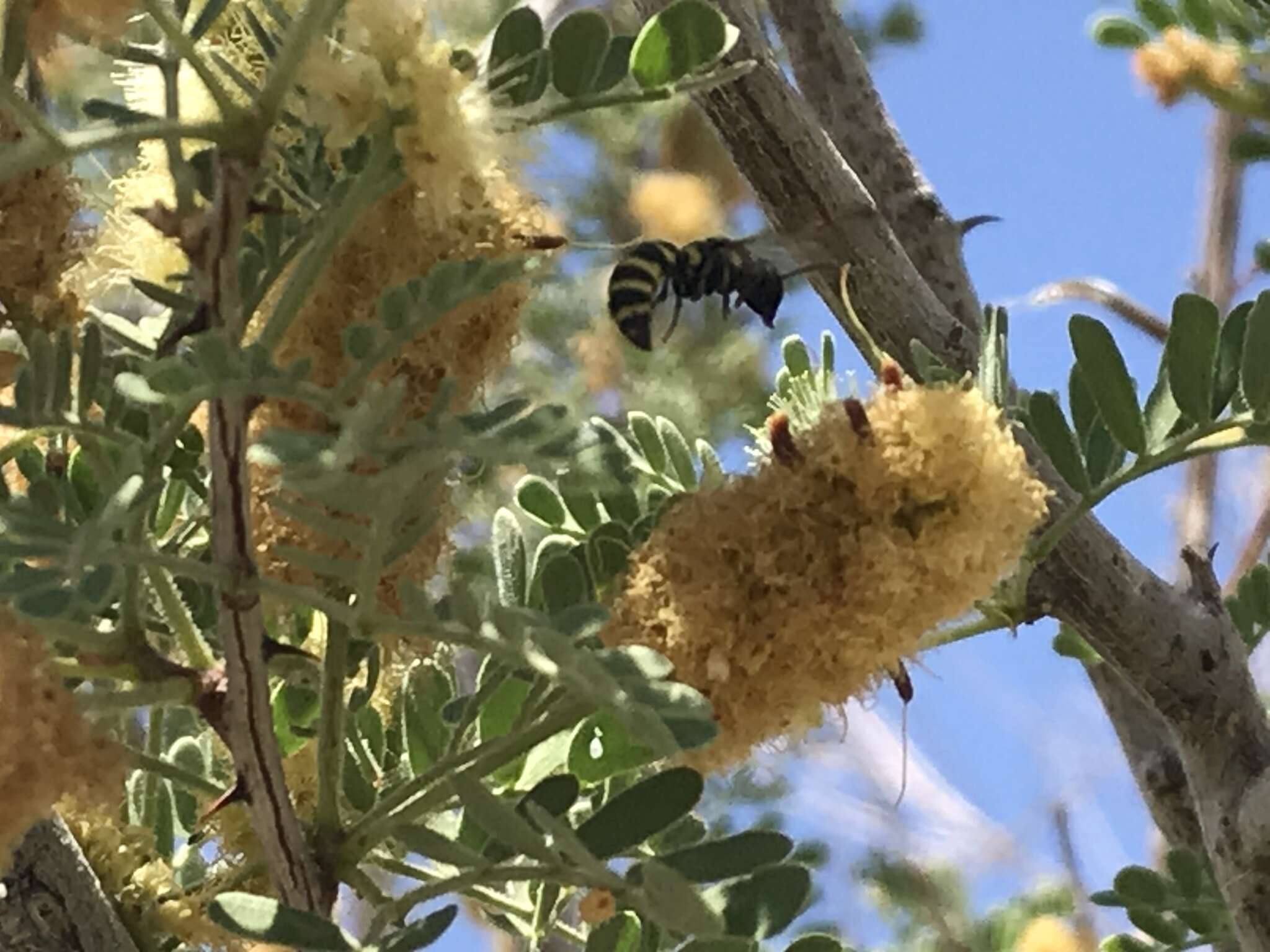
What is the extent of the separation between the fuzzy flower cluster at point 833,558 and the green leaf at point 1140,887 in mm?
363

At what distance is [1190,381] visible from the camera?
524 millimetres

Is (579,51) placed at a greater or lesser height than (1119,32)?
lesser

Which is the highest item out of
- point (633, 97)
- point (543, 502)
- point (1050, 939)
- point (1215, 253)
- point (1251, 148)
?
point (1215, 253)

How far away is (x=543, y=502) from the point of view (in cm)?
57

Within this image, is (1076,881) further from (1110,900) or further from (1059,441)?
(1059,441)

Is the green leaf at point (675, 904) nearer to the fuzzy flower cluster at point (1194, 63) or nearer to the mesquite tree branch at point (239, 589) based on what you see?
the mesquite tree branch at point (239, 589)

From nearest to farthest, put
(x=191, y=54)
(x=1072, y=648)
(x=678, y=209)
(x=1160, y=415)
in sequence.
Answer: (x=191, y=54), (x=1160, y=415), (x=1072, y=648), (x=678, y=209)

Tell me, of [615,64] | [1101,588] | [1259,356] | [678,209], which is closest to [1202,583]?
[1101,588]

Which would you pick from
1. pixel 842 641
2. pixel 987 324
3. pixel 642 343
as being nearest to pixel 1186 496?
pixel 642 343

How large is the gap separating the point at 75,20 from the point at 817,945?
35 centimetres

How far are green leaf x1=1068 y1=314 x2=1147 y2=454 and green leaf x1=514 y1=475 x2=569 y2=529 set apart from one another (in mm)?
198

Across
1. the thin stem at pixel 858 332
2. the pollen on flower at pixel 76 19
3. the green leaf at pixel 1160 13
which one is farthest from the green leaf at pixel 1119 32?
the pollen on flower at pixel 76 19

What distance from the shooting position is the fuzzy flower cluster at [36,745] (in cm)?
33

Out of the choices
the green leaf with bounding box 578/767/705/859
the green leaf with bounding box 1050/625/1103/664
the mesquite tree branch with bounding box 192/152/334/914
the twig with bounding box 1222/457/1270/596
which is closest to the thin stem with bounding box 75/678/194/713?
the mesquite tree branch with bounding box 192/152/334/914
